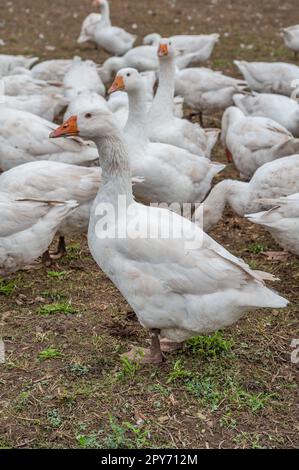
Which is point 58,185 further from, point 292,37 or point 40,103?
point 292,37

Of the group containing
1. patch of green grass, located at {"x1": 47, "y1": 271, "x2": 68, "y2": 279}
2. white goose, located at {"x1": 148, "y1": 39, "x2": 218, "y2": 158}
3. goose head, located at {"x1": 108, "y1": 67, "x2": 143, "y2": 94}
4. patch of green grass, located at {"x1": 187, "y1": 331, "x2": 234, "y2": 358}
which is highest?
goose head, located at {"x1": 108, "y1": 67, "x2": 143, "y2": 94}

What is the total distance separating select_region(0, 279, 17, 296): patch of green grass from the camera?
5.98m

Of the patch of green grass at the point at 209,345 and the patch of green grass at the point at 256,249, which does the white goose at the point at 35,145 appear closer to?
the patch of green grass at the point at 256,249

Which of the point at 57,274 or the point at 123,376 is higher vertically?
the point at 123,376

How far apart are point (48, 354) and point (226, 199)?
2.79 m

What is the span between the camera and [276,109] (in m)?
9.32

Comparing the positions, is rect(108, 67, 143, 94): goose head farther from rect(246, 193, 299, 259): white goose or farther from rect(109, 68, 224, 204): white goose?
rect(246, 193, 299, 259): white goose

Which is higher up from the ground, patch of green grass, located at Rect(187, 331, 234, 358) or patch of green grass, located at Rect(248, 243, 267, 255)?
patch of green grass, located at Rect(187, 331, 234, 358)

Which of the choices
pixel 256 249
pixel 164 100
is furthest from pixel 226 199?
pixel 164 100

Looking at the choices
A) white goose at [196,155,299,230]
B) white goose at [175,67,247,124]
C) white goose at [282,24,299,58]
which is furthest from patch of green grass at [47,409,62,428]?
white goose at [282,24,299,58]

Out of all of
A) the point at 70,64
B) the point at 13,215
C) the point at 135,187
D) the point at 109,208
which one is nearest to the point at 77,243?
the point at 135,187

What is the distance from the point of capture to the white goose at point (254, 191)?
668 centimetres

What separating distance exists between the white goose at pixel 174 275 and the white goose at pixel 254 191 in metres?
2.02

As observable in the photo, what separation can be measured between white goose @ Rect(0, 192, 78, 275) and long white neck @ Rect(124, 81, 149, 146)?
1531mm
